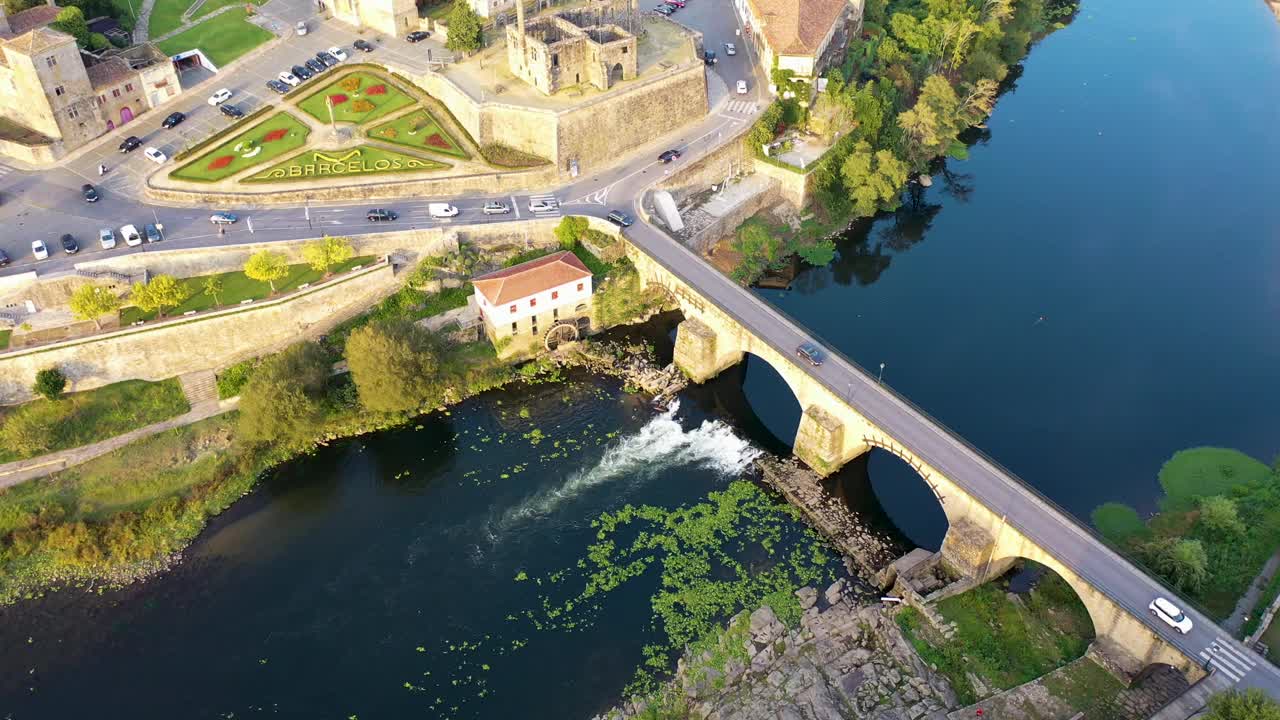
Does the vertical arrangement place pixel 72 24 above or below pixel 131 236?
above

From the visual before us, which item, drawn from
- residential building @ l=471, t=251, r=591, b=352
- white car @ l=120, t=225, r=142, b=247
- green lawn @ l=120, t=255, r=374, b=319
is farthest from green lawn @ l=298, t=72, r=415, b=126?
residential building @ l=471, t=251, r=591, b=352

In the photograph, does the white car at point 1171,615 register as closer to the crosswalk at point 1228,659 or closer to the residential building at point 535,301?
the crosswalk at point 1228,659

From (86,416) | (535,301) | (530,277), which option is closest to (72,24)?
(86,416)

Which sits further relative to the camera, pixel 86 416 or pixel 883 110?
pixel 883 110

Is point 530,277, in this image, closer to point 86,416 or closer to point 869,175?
point 86,416

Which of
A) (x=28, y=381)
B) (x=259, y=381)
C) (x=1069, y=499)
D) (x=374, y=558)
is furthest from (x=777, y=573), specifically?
(x=28, y=381)

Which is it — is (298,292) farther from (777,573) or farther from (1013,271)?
(1013,271)
